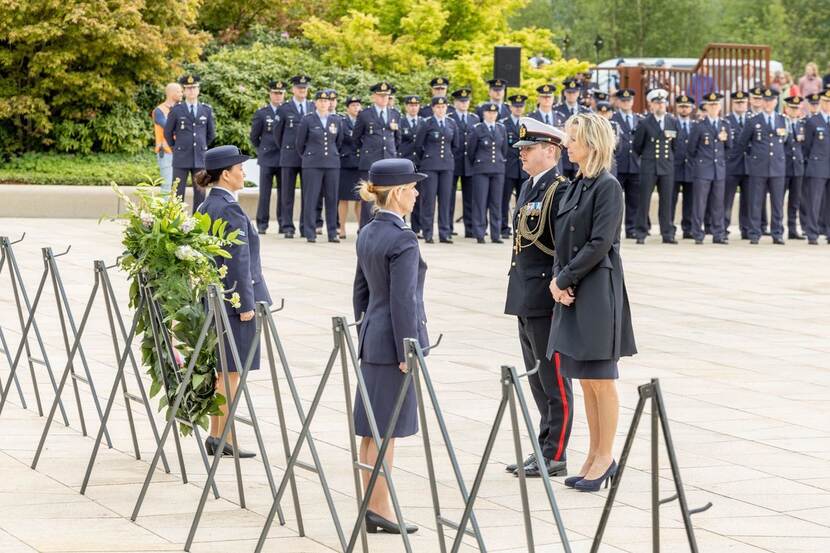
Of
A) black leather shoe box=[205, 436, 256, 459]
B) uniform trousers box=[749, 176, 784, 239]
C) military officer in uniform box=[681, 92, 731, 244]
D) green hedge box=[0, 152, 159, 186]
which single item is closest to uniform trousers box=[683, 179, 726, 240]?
military officer in uniform box=[681, 92, 731, 244]

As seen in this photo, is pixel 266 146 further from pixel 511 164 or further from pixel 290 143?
pixel 511 164

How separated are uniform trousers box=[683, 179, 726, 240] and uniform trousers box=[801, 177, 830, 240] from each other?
133cm

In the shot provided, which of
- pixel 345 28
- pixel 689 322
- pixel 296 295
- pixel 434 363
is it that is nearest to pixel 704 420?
pixel 434 363

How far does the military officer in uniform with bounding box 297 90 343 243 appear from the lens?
63.8ft

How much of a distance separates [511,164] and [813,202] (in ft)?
15.0

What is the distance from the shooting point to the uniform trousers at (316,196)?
63.9 feet

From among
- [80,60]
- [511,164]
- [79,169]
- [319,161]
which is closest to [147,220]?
[319,161]

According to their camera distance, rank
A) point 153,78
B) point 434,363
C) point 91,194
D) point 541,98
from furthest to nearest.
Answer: point 153,78 < point 91,194 < point 541,98 < point 434,363

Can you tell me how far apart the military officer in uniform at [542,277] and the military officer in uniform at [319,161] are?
38.0 feet

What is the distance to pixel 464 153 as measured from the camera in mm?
20219

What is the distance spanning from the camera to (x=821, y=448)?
859cm

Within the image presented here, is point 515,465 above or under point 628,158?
under

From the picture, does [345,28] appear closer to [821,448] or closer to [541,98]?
[541,98]

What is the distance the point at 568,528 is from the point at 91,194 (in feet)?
51.9
